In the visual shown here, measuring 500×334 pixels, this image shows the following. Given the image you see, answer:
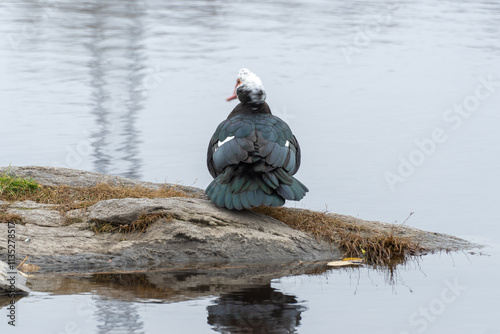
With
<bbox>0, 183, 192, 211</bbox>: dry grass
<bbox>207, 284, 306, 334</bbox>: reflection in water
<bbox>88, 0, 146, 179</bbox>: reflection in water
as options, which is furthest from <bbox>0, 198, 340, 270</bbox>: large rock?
<bbox>88, 0, 146, 179</bbox>: reflection in water

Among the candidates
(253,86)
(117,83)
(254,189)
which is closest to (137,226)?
(254,189)

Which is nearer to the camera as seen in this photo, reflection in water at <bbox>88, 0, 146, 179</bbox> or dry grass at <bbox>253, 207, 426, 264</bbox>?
dry grass at <bbox>253, 207, 426, 264</bbox>

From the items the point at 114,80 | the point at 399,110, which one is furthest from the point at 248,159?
the point at 114,80

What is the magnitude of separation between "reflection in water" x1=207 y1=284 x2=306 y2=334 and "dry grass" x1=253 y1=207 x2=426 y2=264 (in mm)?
1148

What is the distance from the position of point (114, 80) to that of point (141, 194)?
8.61 meters

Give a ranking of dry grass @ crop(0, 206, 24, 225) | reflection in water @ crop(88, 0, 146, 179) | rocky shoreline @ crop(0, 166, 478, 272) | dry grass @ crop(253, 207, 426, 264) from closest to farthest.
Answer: rocky shoreline @ crop(0, 166, 478, 272)
dry grass @ crop(0, 206, 24, 225)
dry grass @ crop(253, 207, 426, 264)
reflection in water @ crop(88, 0, 146, 179)

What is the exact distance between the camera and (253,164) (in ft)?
24.3

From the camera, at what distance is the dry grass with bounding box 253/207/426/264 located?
24.8ft

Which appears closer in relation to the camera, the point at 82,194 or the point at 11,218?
the point at 11,218

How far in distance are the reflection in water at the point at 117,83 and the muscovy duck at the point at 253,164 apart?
129 inches

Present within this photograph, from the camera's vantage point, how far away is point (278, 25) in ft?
75.8

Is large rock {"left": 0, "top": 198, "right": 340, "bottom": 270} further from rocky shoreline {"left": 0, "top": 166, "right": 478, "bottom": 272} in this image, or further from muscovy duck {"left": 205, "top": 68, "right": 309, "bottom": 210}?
muscovy duck {"left": 205, "top": 68, "right": 309, "bottom": 210}

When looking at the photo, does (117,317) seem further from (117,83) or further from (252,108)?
(117,83)

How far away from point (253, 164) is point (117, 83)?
9.23 meters
